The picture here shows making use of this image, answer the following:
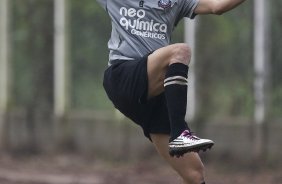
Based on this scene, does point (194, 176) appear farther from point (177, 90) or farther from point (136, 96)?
point (177, 90)

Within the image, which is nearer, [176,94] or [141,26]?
[176,94]

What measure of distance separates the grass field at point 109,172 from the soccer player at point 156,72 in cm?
454

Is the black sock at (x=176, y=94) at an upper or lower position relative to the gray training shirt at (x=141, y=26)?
lower

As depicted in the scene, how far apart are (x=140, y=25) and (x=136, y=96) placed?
0.49 meters

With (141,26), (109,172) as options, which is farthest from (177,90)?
(109,172)

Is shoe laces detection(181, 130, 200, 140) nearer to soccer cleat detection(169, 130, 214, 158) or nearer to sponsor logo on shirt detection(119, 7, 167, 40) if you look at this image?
soccer cleat detection(169, 130, 214, 158)

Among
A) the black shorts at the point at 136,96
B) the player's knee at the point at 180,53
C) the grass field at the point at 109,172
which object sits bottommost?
the grass field at the point at 109,172

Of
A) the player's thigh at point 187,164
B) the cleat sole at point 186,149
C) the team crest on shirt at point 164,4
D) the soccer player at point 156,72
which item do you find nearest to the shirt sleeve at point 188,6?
the soccer player at point 156,72

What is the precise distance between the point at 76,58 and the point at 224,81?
3169mm

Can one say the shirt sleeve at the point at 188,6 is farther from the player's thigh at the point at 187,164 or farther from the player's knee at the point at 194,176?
the player's knee at the point at 194,176

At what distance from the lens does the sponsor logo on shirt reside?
677cm

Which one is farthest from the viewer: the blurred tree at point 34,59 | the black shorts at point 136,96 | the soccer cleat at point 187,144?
the blurred tree at point 34,59

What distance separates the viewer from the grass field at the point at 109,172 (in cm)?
1188

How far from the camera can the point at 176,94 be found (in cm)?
638
